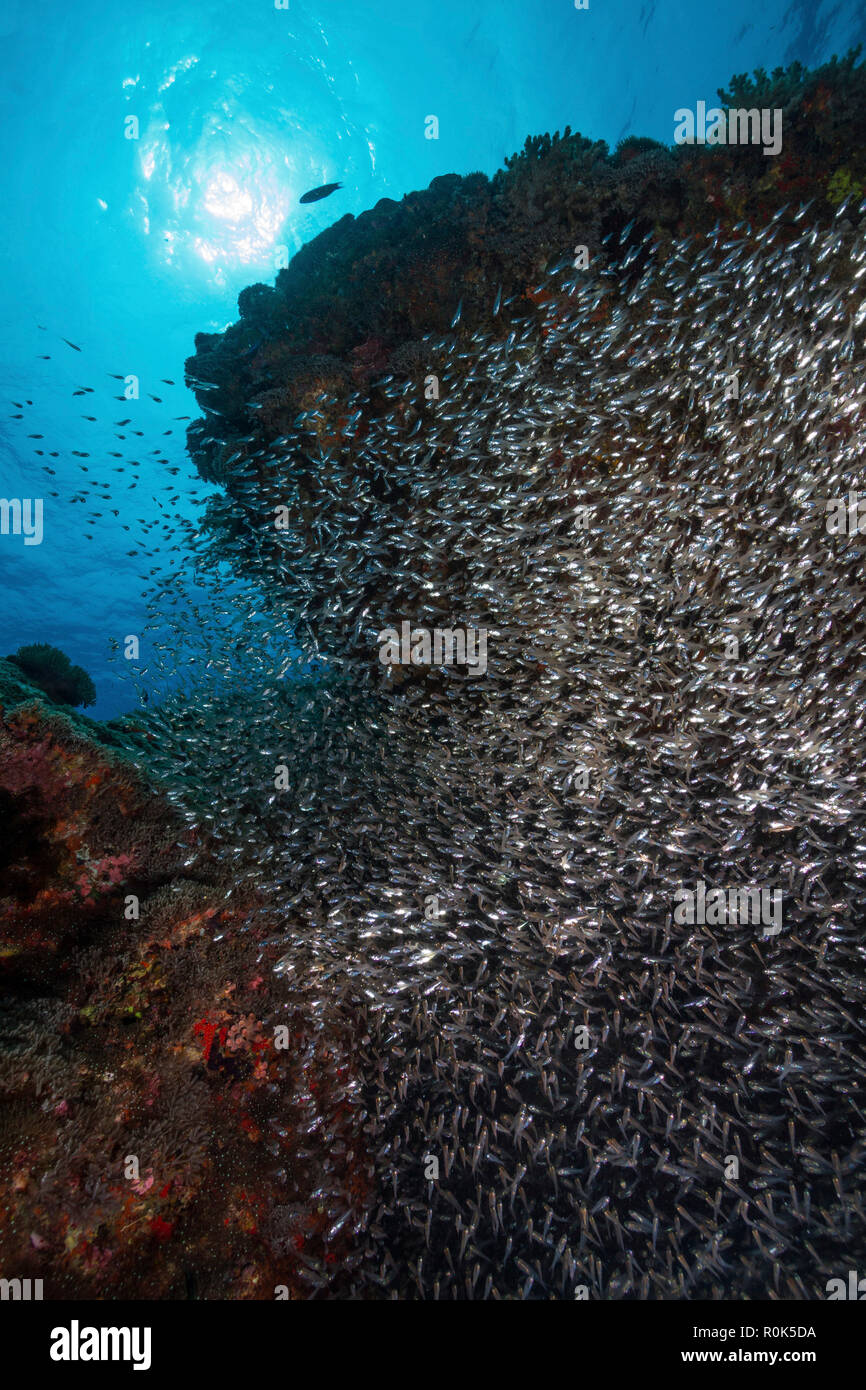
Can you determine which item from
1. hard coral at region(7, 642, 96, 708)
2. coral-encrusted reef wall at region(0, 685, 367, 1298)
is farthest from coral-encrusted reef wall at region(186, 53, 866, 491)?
hard coral at region(7, 642, 96, 708)

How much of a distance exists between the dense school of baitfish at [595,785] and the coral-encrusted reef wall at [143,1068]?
1.16 ft

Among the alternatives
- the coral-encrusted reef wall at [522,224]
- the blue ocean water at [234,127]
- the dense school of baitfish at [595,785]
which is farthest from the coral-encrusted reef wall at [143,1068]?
the blue ocean water at [234,127]

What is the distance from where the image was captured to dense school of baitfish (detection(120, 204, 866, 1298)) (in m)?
4.68

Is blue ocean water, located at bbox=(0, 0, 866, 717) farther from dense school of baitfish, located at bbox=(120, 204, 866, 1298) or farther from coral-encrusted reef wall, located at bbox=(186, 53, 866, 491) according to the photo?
dense school of baitfish, located at bbox=(120, 204, 866, 1298)

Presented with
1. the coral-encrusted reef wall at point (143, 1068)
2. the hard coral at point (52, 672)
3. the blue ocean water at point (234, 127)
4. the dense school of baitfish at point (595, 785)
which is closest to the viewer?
the coral-encrusted reef wall at point (143, 1068)

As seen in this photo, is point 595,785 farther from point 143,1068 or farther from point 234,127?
point 234,127

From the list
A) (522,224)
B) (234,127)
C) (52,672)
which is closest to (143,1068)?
(52,672)

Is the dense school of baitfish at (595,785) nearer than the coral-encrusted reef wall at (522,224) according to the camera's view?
Yes

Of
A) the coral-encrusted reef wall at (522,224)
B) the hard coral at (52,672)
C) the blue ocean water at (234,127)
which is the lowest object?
the hard coral at (52,672)

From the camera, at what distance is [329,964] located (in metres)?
5.54

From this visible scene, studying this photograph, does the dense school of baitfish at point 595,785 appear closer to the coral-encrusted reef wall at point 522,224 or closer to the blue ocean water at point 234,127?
the coral-encrusted reef wall at point 522,224

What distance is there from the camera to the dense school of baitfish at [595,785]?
184 inches

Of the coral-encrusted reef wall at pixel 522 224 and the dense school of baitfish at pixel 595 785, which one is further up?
the coral-encrusted reef wall at pixel 522 224

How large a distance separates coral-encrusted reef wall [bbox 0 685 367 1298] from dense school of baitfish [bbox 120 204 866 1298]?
1.16 feet
